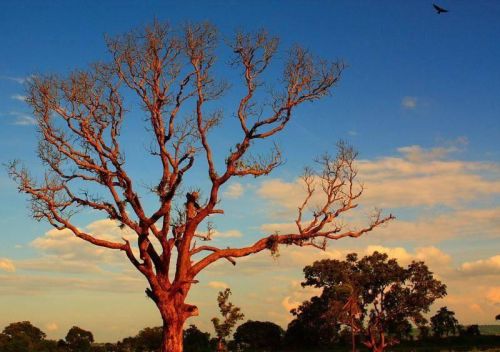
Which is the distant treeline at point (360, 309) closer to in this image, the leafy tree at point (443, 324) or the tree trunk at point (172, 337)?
the leafy tree at point (443, 324)

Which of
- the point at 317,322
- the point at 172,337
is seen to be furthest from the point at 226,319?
the point at 172,337

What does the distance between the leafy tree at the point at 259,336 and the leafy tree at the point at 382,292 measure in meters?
27.6

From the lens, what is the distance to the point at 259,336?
Answer: 95625 mm

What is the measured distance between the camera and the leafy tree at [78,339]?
97012 mm

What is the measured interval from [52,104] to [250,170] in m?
7.61

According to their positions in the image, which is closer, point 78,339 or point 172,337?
point 172,337

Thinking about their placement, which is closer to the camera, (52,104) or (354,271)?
(52,104)

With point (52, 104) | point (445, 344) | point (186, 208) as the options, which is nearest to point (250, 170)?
point (186, 208)

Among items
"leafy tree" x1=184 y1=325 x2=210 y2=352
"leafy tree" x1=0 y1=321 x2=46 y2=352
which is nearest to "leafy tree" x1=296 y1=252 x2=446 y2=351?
"leafy tree" x1=184 y1=325 x2=210 y2=352

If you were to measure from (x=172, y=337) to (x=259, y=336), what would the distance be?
79.4 meters

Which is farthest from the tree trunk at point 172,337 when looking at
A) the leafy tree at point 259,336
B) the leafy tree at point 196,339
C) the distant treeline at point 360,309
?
the leafy tree at point 259,336

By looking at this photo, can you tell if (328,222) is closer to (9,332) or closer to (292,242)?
(292,242)

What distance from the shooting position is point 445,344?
82.1m

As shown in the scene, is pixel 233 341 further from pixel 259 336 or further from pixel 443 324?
pixel 443 324
